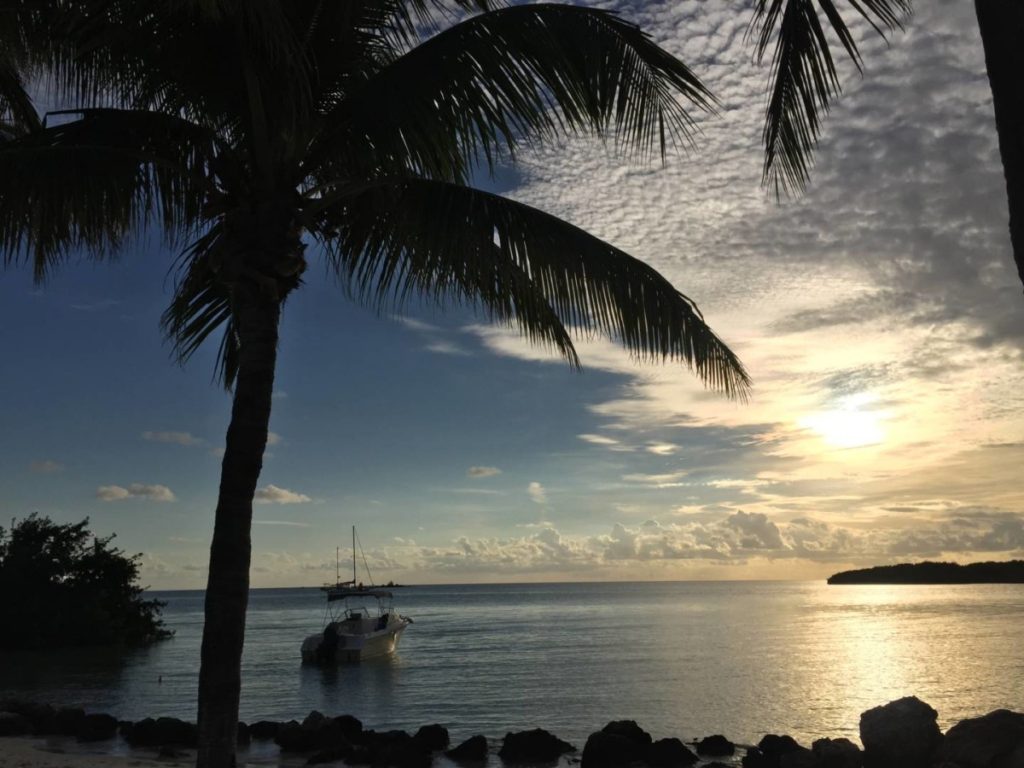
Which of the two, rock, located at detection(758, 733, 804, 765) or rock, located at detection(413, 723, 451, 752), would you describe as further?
rock, located at detection(413, 723, 451, 752)

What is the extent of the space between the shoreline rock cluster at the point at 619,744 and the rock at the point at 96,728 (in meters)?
0.02

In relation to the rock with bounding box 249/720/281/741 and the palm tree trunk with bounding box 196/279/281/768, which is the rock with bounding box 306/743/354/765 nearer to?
the rock with bounding box 249/720/281/741

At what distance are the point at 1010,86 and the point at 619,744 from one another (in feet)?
53.6

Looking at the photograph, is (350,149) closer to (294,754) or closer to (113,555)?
(294,754)

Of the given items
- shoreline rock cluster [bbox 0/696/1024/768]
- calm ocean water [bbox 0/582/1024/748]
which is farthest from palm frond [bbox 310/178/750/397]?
calm ocean water [bbox 0/582/1024/748]

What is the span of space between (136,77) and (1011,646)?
53.4m

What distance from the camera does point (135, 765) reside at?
585 inches

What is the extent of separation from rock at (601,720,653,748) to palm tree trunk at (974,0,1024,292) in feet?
56.6

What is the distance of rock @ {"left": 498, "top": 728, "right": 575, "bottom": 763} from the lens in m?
18.8

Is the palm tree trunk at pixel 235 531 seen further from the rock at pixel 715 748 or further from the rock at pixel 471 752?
the rock at pixel 715 748

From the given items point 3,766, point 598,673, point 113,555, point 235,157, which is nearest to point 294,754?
point 3,766

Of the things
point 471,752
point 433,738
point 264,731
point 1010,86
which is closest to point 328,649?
point 264,731

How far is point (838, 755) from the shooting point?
1602 cm

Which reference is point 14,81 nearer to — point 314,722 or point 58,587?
point 314,722
